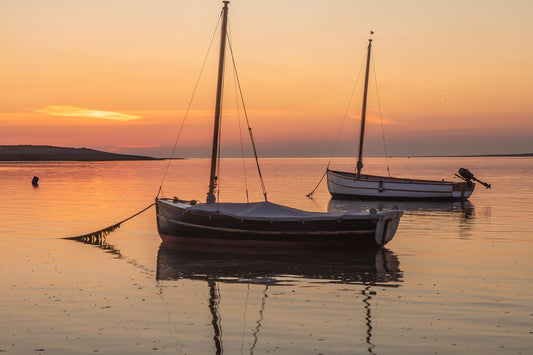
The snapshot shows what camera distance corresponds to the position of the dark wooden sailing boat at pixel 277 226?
25.4 meters

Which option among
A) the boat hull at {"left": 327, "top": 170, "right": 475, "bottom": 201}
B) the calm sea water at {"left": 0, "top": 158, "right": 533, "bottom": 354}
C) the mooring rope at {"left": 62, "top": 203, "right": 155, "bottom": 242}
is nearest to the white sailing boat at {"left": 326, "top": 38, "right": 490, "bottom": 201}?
the boat hull at {"left": 327, "top": 170, "right": 475, "bottom": 201}

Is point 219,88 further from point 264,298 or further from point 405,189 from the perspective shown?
point 405,189

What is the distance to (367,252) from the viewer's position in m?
26.0

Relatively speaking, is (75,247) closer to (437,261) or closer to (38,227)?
(38,227)

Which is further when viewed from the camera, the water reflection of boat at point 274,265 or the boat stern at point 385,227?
the boat stern at point 385,227

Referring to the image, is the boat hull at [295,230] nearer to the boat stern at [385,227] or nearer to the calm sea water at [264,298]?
the boat stern at [385,227]

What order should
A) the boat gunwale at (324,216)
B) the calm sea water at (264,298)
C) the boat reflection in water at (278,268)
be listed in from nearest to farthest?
1. the calm sea water at (264,298)
2. the boat reflection in water at (278,268)
3. the boat gunwale at (324,216)

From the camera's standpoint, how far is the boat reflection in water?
1966cm

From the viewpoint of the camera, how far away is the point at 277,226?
84.1ft

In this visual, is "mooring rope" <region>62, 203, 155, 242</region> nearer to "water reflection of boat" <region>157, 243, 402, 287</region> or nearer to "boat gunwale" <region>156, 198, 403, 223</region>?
"water reflection of boat" <region>157, 243, 402, 287</region>

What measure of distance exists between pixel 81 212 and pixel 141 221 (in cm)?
810

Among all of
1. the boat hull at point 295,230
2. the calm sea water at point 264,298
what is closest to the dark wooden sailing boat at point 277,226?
the boat hull at point 295,230

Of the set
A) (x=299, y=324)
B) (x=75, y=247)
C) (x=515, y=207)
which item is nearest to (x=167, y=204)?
(x=75, y=247)

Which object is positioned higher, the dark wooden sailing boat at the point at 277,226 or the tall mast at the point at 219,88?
the tall mast at the point at 219,88
